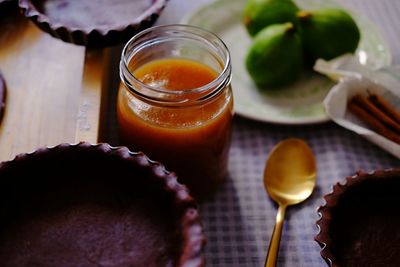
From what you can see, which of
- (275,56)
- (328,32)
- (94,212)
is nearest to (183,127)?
(94,212)

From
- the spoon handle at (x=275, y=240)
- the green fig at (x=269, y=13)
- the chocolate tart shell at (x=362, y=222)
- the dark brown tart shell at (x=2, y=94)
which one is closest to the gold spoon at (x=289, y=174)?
the spoon handle at (x=275, y=240)

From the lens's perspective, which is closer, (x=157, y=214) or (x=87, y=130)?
(x=157, y=214)

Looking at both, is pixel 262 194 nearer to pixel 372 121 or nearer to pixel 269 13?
pixel 372 121

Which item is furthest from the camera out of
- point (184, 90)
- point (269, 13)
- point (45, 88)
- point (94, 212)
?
point (269, 13)

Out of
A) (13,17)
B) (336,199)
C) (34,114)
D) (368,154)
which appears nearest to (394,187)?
(336,199)

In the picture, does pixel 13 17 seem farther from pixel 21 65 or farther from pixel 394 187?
pixel 394 187

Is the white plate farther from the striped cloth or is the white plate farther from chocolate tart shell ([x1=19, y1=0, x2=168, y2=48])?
chocolate tart shell ([x1=19, y1=0, x2=168, y2=48])
